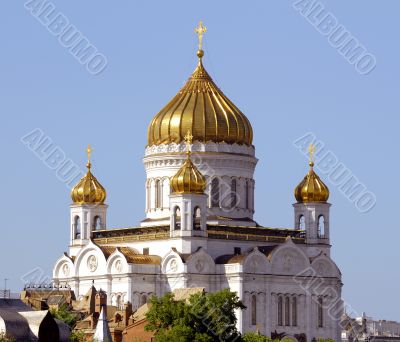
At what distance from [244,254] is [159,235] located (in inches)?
195

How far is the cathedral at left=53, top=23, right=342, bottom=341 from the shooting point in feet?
339

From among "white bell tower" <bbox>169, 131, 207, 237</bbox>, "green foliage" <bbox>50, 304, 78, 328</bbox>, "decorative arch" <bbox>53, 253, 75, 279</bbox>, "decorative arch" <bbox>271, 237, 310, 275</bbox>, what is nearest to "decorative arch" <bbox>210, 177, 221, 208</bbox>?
"white bell tower" <bbox>169, 131, 207, 237</bbox>

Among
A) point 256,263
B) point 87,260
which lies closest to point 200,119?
point 256,263

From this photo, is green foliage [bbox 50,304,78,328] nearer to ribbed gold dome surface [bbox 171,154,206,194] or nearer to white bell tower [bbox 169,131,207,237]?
white bell tower [bbox 169,131,207,237]

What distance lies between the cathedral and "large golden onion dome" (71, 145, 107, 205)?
6 cm

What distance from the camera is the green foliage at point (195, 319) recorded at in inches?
3174

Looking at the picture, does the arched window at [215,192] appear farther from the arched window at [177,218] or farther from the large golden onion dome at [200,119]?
the arched window at [177,218]

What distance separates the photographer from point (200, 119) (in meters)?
108

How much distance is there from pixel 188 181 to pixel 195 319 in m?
21.6

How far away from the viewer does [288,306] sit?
105250mm

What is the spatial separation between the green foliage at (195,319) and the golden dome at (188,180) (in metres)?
17.3

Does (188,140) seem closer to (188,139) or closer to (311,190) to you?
(188,139)

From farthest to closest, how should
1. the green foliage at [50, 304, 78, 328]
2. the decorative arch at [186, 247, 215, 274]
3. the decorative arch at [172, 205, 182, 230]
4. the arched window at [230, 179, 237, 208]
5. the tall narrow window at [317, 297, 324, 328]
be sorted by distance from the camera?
the arched window at [230, 179, 237, 208] < the tall narrow window at [317, 297, 324, 328] < the decorative arch at [172, 205, 182, 230] < the decorative arch at [186, 247, 215, 274] < the green foliage at [50, 304, 78, 328]

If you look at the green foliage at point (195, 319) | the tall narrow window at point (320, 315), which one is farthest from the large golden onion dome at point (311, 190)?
the green foliage at point (195, 319)
